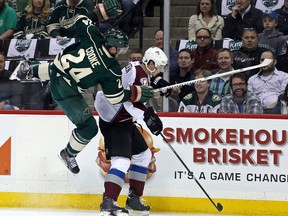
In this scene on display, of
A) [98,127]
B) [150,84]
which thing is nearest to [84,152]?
[98,127]

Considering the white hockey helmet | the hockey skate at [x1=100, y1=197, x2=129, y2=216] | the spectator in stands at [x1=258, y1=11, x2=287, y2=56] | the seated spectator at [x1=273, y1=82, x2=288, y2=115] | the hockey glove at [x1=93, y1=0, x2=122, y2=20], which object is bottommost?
the hockey skate at [x1=100, y1=197, x2=129, y2=216]

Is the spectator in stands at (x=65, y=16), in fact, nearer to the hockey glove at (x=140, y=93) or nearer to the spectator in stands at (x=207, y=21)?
the spectator in stands at (x=207, y=21)

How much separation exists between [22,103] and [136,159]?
3.79 ft

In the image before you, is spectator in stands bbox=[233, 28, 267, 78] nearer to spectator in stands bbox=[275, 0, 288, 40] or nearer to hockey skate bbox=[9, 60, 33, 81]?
spectator in stands bbox=[275, 0, 288, 40]

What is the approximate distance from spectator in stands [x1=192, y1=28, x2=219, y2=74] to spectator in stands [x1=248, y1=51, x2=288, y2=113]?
341 mm

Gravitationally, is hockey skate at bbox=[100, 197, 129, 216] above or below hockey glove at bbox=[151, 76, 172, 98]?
below

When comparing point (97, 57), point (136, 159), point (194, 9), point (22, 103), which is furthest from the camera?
point (194, 9)

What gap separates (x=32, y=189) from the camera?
802 centimetres

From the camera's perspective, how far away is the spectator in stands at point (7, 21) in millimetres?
9258

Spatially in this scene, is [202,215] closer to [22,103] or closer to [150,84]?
[150,84]

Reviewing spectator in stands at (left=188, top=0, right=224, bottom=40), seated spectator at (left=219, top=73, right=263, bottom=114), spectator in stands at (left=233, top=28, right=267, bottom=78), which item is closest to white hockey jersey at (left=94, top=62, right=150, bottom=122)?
seated spectator at (left=219, top=73, right=263, bottom=114)

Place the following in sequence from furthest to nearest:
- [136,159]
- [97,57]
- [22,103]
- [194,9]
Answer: [194,9]
[22,103]
[136,159]
[97,57]

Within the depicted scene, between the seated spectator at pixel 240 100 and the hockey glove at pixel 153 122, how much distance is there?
651 mm

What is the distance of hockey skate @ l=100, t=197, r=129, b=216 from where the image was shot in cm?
722
